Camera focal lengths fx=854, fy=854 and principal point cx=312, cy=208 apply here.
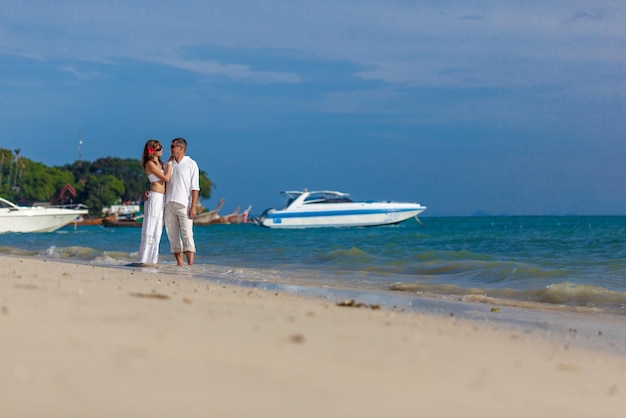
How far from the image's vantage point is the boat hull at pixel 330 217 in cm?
6481

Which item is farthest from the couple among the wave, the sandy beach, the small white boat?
the small white boat

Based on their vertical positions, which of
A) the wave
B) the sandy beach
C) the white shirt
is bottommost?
the wave

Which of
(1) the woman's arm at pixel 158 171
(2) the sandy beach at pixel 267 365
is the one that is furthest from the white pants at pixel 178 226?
(2) the sandy beach at pixel 267 365

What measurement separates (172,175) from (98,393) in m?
9.41

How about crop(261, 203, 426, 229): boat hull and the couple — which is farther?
crop(261, 203, 426, 229): boat hull

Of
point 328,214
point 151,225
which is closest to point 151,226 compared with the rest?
point 151,225

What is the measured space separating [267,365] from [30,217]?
139 feet

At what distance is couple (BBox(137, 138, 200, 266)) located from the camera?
476 inches

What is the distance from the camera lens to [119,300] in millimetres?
5762

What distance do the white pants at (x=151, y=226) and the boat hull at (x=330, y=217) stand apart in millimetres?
52226

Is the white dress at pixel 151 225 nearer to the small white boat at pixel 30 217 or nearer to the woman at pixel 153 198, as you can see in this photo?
the woman at pixel 153 198

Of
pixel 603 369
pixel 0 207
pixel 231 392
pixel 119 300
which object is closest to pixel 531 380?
pixel 603 369

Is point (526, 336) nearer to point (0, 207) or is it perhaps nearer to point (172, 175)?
point (172, 175)

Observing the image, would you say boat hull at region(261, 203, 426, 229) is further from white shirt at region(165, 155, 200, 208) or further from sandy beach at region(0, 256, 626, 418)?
sandy beach at region(0, 256, 626, 418)
